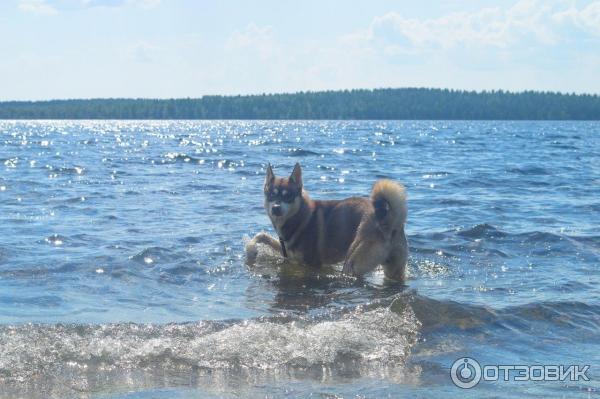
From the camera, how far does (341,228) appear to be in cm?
1167

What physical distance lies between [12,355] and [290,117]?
625 ft

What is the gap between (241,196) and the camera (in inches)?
837

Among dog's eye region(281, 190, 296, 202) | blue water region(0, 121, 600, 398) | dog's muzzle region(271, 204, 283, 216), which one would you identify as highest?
dog's eye region(281, 190, 296, 202)

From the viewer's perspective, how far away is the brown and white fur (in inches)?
420

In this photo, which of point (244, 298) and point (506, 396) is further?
point (244, 298)

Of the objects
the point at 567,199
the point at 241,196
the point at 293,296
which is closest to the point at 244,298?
the point at 293,296

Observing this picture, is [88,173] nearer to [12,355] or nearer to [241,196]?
[241,196]

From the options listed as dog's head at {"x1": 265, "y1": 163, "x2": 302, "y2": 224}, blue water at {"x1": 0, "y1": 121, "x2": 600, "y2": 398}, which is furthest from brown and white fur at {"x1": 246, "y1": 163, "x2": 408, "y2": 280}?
blue water at {"x1": 0, "y1": 121, "x2": 600, "y2": 398}

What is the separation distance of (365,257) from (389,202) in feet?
2.65

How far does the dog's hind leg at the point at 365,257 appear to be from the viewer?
10797mm

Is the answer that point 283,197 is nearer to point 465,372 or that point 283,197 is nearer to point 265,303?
point 265,303

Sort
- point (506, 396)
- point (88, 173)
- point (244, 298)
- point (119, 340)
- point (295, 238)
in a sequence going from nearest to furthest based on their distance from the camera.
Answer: point (506, 396) → point (119, 340) → point (244, 298) → point (295, 238) → point (88, 173)
